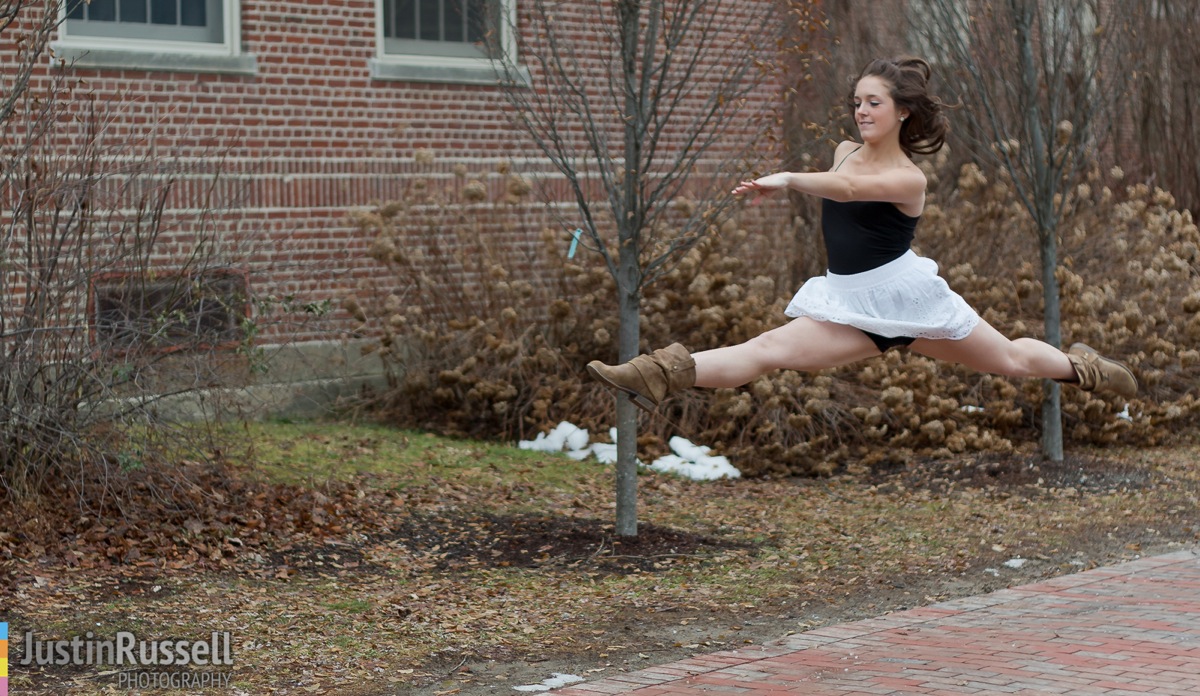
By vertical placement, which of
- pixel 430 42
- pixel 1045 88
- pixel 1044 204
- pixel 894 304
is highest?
pixel 430 42

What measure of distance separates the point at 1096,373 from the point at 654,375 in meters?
2.27

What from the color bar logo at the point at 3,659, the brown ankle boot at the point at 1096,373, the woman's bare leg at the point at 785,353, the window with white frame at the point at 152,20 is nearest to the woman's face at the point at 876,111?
the woman's bare leg at the point at 785,353

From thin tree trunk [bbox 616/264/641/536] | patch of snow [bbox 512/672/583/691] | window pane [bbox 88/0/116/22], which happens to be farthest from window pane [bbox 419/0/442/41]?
patch of snow [bbox 512/672/583/691]

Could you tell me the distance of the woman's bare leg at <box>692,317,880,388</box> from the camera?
229 inches

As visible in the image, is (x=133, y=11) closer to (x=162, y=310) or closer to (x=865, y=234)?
(x=162, y=310)

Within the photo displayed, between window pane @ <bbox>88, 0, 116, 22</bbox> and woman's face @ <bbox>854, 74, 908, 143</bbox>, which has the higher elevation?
window pane @ <bbox>88, 0, 116, 22</bbox>

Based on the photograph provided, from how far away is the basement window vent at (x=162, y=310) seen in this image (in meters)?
7.34

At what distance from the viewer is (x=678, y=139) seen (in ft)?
45.9

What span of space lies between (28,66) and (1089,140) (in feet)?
22.9

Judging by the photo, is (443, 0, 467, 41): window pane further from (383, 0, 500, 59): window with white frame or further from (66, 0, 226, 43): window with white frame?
(66, 0, 226, 43): window with white frame

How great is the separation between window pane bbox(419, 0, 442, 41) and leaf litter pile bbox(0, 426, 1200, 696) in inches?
169

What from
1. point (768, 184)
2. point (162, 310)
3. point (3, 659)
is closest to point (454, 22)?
point (162, 310)

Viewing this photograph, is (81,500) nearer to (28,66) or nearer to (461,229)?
(28,66)

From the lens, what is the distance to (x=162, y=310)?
25.1 ft
